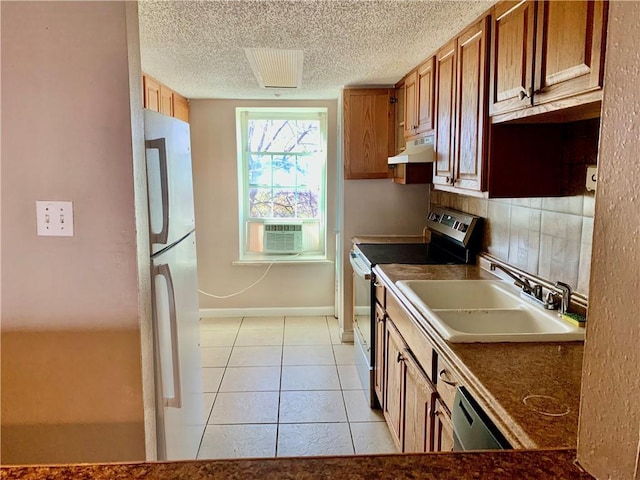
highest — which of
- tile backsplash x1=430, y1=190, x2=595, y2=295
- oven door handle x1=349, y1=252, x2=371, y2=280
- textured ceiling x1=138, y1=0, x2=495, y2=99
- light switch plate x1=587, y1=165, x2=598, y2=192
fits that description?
textured ceiling x1=138, y1=0, x2=495, y2=99

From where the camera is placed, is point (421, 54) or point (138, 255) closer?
point (138, 255)

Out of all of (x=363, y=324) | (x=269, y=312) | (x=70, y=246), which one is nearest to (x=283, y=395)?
(x=363, y=324)

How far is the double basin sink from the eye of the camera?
157cm

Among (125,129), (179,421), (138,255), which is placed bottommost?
(179,421)

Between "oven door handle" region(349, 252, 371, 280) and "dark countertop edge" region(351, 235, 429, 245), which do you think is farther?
"dark countertop edge" region(351, 235, 429, 245)

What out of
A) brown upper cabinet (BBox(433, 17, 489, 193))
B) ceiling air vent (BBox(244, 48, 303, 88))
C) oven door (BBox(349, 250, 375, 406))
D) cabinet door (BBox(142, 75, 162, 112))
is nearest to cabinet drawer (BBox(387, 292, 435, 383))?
oven door (BBox(349, 250, 375, 406))

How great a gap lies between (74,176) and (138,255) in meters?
0.32

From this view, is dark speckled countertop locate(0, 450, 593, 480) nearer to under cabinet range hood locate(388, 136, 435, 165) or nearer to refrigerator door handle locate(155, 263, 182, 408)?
refrigerator door handle locate(155, 263, 182, 408)

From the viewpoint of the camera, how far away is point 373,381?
9.84 ft

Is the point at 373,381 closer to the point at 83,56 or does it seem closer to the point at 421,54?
the point at 421,54

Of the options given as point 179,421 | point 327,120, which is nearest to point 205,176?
point 327,120

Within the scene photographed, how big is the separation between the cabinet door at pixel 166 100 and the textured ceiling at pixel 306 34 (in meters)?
0.17

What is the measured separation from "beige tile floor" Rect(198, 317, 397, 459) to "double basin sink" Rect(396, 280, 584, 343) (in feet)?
2.91

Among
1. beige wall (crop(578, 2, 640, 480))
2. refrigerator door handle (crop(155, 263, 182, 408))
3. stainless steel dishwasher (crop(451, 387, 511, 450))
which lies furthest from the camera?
refrigerator door handle (crop(155, 263, 182, 408))
